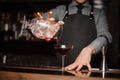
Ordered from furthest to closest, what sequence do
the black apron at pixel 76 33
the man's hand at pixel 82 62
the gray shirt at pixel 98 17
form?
the black apron at pixel 76 33 → the gray shirt at pixel 98 17 → the man's hand at pixel 82 62

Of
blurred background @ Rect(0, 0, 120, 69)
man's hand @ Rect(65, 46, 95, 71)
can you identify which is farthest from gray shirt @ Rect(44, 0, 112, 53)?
blurred background @ Rect(0, 0, 120, 69)

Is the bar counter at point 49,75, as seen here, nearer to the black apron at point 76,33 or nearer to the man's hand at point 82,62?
the man's hand at point 82,62

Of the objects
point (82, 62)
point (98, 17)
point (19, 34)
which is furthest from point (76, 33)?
point (19, 34)

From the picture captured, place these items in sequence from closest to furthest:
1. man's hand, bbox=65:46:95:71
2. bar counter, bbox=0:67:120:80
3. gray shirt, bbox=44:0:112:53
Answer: bar counter, bbox=0:67:120:80, man's hand, bbox=65:46:95:71, gray shirt, bbox=44:0:112:53

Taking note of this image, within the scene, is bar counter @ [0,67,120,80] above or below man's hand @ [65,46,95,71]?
below

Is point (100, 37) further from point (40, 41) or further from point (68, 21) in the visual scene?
point (40, 41)

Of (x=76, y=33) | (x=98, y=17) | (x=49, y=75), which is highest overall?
(x=98, y=17)

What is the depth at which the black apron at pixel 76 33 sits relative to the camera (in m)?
2.75

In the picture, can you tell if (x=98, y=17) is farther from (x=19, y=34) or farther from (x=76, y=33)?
(x=19, y=34)

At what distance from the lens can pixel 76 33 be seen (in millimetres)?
2795

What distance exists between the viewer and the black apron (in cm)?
275

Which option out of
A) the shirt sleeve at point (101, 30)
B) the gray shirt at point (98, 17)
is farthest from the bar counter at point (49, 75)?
the gray shirt at point (98, 17)

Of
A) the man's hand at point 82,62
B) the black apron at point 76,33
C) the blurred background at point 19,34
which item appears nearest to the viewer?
the man's hand at point 82,62

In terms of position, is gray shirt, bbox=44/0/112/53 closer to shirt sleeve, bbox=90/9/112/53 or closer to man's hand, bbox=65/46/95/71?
shirt sleeve, bbox=90/9/112/53
